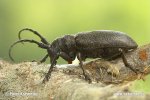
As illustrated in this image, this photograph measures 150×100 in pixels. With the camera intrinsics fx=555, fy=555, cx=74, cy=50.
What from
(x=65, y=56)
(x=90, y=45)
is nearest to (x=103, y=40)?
(x=90, y=45)

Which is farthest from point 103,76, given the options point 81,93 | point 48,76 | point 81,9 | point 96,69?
point 81,9

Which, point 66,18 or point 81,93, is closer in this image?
point 81,93

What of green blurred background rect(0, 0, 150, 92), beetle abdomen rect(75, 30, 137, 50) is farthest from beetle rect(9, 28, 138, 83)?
green blurred background rect(0, 0, 150, 92)

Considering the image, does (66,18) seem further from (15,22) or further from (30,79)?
(30,79)

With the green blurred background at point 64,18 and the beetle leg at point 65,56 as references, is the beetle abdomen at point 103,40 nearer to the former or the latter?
the beetle leg at point 65,56

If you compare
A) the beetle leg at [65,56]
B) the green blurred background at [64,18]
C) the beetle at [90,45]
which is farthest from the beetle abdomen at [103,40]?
the green blurred background at [64,18]

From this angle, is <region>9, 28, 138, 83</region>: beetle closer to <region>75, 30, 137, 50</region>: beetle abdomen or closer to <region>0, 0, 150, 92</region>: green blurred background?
<region>75, 30, 137, 50</region>: beetle abdomen
